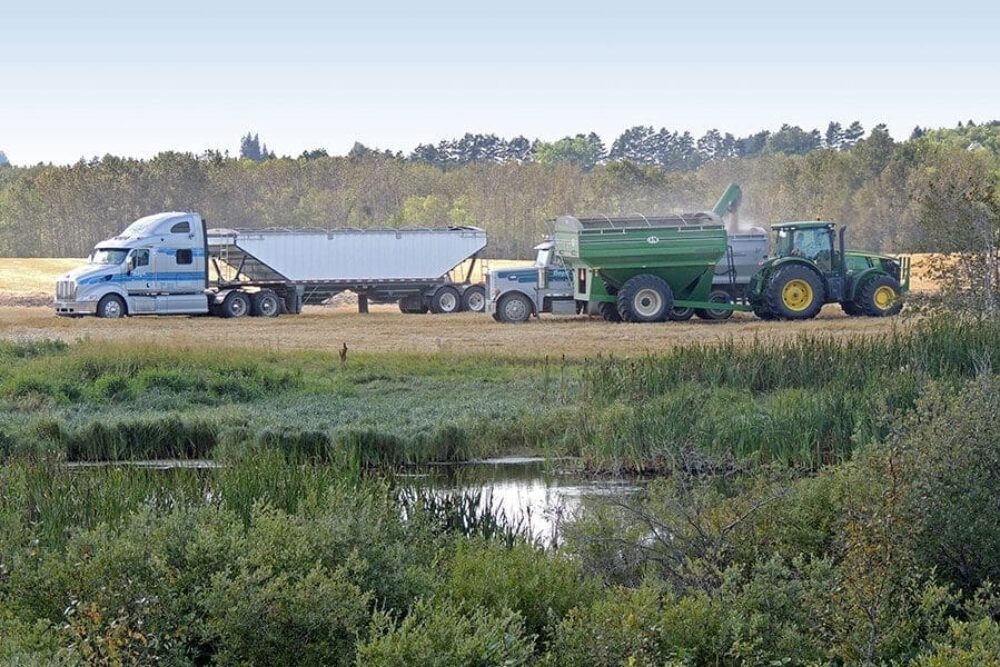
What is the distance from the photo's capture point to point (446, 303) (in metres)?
44.4

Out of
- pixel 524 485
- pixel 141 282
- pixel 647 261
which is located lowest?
pixel 524 485

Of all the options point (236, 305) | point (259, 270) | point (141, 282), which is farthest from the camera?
point (259, 270)

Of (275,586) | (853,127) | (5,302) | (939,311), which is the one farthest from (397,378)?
(853,127)

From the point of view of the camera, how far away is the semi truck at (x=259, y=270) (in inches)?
1585

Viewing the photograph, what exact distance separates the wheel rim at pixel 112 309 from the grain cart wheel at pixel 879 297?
19.2 metres

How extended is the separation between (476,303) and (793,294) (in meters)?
12.1

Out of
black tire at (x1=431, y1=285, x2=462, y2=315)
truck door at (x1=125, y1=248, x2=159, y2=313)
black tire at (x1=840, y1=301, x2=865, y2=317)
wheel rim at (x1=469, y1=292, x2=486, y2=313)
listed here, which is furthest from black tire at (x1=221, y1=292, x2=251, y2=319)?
black tire at (x1=840, y1=301, x2=865, y2=317)

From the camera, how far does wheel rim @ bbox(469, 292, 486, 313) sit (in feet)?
145

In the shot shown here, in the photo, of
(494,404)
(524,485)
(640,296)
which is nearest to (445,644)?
(524,485)

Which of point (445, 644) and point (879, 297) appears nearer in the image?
point (445, 644)

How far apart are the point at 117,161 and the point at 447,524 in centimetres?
9215

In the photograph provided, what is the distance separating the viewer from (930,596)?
7.91 metres

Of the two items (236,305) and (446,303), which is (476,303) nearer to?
(446,303)

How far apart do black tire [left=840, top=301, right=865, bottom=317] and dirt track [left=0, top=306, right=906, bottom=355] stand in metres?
0.29
